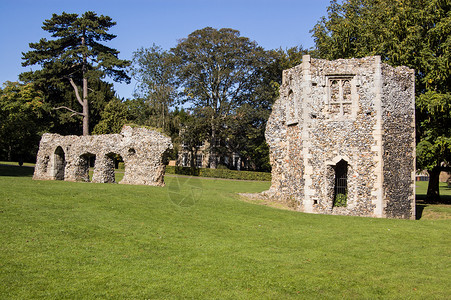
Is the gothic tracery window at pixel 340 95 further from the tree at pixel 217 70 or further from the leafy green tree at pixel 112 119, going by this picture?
the leafy green tree at pixel 112 119

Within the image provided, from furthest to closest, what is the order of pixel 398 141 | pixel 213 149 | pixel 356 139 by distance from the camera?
pixel 213 149
pixel 398 141
pixel 356 139

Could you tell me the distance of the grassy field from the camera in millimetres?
8172

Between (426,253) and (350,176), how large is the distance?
7.63 metres

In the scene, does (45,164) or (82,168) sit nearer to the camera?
(82,168)

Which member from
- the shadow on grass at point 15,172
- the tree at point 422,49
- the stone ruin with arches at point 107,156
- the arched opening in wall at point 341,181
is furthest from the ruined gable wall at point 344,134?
the shadow on grass at point 15,172

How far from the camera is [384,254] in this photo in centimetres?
1152

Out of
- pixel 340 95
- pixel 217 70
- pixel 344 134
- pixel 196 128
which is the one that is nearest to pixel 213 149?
pixel 196 128

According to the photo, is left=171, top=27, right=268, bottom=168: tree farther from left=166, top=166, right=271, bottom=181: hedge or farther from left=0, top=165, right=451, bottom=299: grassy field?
left=0, top=165, right=451, bottom=299: grassy field

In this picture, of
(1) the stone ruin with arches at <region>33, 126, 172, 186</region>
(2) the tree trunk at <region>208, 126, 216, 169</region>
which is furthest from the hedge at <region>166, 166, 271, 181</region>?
(1) the stone ruin with arches at <region>33, 126, 172, 186</region>

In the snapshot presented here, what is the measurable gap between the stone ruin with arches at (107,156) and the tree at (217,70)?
21611 mm

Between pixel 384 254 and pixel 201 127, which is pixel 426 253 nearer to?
pixel 384 254

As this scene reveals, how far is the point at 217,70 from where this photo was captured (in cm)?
4903

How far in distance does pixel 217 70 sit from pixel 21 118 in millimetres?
23764

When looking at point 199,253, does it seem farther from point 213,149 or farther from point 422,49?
point 213,149
